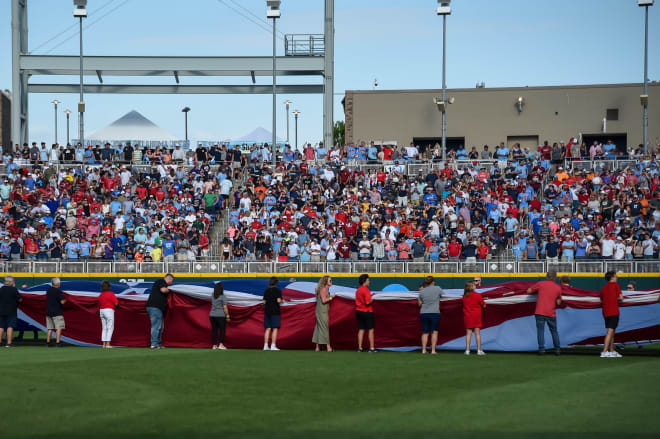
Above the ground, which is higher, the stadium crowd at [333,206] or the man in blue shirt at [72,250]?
the stadium crowd at [333,206]

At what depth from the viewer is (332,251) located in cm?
2914

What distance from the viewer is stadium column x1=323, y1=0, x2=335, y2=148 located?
131 feet

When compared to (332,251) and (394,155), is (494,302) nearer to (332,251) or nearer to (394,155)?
(332,251)

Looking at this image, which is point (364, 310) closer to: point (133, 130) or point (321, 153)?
point (321, 153)

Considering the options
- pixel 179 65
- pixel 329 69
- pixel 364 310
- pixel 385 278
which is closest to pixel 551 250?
pixel 385 278

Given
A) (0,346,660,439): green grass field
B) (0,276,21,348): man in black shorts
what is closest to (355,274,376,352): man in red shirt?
(0,346,660,439): green grass field

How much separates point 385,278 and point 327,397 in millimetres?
17097

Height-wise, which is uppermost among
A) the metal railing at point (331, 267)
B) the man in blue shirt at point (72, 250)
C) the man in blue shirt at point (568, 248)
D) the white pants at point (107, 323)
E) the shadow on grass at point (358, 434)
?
the man in blue shirt at point (568, 248)

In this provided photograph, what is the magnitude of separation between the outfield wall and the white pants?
338 inches

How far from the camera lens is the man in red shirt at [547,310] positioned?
16875 millimetres

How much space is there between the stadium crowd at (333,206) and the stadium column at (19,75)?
402cm

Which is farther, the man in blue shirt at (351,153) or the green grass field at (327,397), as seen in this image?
the man in blue shirt at (351,153)

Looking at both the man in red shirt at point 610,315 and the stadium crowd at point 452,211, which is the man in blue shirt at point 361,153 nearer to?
the stadium crowd at point 452,211

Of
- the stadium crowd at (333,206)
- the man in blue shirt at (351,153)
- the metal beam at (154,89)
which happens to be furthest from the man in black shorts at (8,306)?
the metal beam at (154,89)
